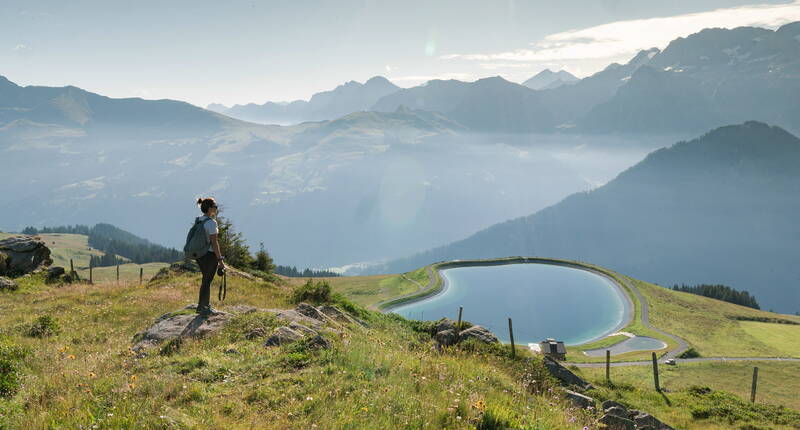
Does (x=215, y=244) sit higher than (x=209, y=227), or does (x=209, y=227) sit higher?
(x=209, y=227)

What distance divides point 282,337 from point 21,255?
31.9 meters

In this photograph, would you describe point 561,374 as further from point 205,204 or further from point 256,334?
point 205,204

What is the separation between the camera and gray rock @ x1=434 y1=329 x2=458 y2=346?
2154 cm

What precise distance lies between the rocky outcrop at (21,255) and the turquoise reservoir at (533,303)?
198 feet

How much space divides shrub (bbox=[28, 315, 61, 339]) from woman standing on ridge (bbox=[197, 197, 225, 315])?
16.8 feet

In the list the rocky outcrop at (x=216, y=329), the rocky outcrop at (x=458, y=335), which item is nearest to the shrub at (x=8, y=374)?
the rocky outcrop at (x=216, y=329)

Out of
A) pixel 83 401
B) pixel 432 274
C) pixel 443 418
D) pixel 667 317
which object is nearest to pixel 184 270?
pixel 83 401

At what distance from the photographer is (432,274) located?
109312 mm

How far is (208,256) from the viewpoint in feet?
45.2

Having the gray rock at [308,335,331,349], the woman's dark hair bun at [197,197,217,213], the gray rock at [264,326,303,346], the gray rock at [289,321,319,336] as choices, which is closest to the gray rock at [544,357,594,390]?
the gray rock at [289,321,319,336]

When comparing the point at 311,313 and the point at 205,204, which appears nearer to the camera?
the point at 205,204

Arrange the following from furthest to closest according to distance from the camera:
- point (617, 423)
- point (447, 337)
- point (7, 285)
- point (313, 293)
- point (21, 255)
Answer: point (21, 255) → point (313, 293) → point (7, 285) → point (447, 337) → point (617, 423)

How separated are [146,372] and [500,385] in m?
8.07

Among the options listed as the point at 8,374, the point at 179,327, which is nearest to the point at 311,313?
the point at 179,327
